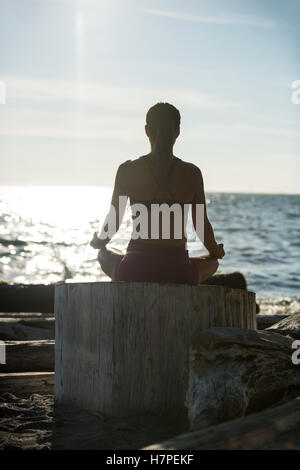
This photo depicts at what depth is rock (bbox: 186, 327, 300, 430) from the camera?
373cm

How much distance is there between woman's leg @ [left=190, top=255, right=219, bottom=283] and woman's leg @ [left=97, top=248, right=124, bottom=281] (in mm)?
620

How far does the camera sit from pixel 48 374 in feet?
17.1

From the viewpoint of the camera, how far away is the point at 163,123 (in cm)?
458

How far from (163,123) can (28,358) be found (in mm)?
2636

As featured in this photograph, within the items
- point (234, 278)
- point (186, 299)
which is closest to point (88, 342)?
point (186, 299)

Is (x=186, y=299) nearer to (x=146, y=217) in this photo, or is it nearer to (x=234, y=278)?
(x=146, y=217)

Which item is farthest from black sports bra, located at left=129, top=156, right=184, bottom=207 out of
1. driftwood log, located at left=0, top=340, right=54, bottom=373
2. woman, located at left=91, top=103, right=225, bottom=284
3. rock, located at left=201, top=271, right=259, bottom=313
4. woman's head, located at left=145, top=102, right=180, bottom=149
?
rock, located at left=201, top=271, right=259, bottom=313

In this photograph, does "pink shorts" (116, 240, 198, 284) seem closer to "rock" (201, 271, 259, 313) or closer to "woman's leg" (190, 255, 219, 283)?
"woman's leg" (190, 255, 219, 283)

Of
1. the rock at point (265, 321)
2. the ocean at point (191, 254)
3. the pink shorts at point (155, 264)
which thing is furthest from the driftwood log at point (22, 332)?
the ocean at point (191, 254)

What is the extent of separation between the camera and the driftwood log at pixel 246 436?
2787mm

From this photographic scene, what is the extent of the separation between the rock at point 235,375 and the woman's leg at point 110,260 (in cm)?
103

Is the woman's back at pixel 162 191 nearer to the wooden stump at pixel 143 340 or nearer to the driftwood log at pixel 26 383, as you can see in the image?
the wooden stump at pixel 143 340
